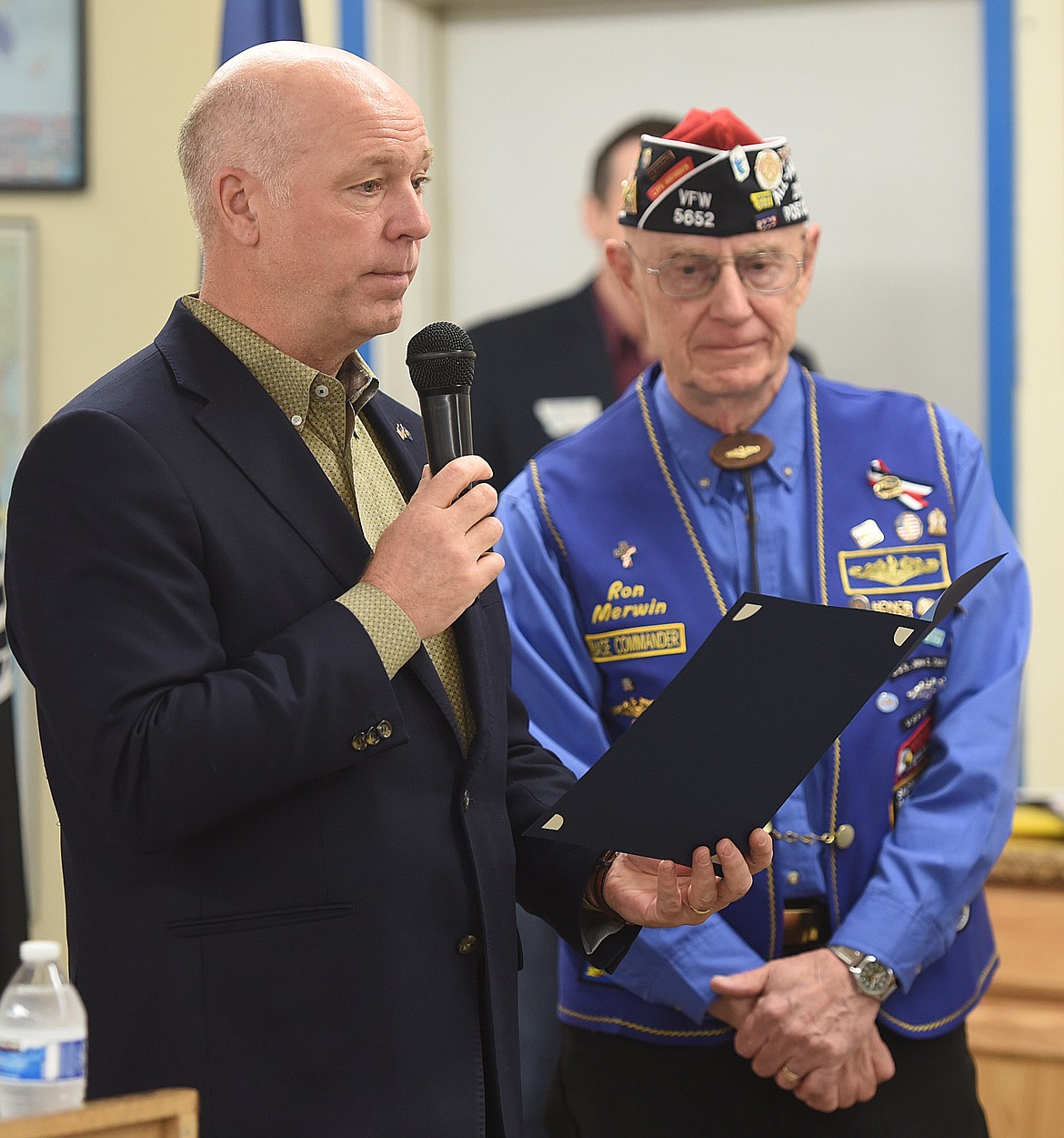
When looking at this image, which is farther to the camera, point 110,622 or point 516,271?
point 516,271

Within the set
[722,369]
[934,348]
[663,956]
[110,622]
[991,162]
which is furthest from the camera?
[934,348]

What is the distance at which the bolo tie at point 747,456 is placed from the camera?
74.5 inches

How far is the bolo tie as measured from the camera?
1892 mm

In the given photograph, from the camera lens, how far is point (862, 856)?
182cm

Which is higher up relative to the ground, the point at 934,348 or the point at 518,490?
the point at 934,348

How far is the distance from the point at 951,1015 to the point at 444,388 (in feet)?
3.35

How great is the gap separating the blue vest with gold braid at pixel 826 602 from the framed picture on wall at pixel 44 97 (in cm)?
190

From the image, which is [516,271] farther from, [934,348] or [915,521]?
[915,521]

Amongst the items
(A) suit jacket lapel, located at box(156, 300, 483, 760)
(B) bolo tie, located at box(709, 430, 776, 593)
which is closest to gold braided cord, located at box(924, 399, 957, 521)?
(B) bolo tie, located at box(709, 430, 776, 593)

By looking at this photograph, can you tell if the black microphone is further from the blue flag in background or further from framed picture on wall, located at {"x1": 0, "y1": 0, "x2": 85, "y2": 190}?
framed picture on wall, located at {"x1": 0, "y1": 0, "x2": 85, "y2": 190}

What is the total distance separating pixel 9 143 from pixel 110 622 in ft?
8.25

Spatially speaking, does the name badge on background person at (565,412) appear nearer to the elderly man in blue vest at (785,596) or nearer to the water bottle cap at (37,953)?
the elderly man in blue vest at (785,596)

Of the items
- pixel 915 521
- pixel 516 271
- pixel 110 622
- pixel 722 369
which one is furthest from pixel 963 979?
pixel 516 271

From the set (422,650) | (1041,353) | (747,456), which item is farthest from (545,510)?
(1041,353)
